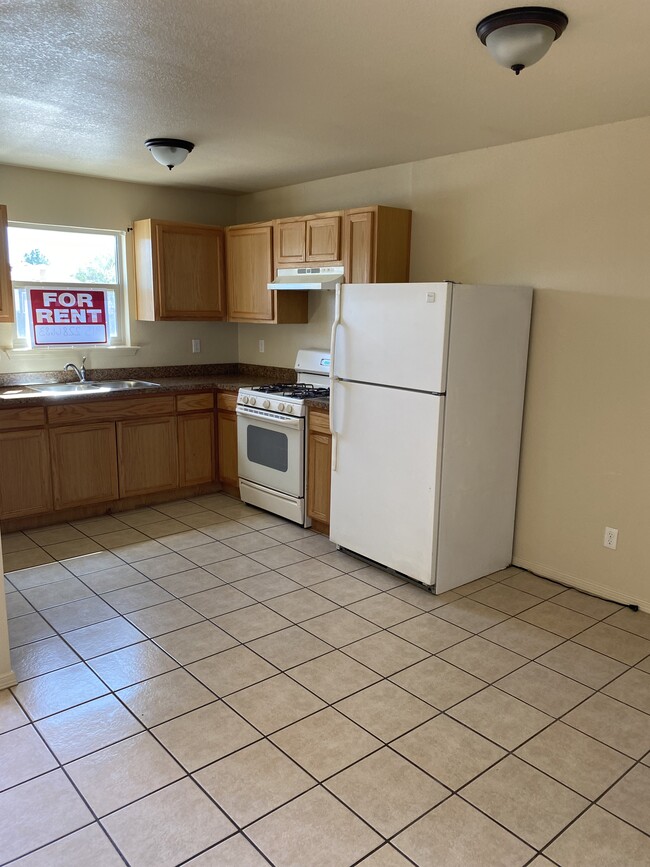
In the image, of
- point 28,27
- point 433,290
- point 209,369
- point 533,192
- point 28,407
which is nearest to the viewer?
point 28,27

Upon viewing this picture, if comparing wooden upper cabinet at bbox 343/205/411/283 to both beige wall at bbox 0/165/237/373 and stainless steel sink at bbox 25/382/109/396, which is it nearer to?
beige wall at bbox 0/165/237/373

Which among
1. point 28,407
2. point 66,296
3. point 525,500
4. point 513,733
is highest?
point 66,296

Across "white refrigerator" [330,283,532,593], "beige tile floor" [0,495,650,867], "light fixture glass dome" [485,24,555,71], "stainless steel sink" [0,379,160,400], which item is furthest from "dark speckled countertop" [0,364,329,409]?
"light fixture glass dome" [485,24,555,71]

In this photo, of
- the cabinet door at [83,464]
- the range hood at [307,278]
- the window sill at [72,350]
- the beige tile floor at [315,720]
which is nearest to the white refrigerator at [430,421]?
the beige tile floor at [315,720]

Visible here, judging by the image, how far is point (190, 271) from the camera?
5031 millimetres

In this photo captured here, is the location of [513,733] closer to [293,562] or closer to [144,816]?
[144,816]

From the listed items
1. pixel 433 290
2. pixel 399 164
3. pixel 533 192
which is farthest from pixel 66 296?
pixel 533 192

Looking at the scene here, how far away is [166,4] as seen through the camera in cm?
196

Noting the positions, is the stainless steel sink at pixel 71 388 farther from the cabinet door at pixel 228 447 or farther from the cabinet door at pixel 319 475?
the cabinet door at pixel 319 475

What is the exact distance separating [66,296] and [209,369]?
1.32 meters

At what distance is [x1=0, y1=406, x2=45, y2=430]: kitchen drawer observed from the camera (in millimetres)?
3996

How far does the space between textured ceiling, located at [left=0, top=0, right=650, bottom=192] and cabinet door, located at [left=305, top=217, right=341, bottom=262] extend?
1.49 ft

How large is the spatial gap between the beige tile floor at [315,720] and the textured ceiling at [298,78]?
236 cm

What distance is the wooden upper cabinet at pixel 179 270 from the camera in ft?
15.9
